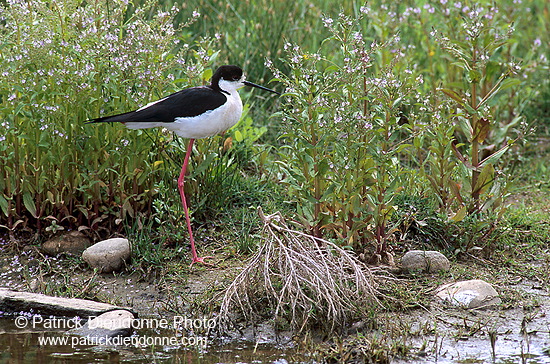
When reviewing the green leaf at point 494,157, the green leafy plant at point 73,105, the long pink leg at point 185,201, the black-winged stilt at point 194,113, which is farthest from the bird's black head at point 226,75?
the green leaf at point 494,157

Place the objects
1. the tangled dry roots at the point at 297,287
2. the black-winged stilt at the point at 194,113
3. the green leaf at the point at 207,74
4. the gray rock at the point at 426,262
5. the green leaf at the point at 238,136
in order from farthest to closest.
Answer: the green leaf at the point at 238,136
the green leaf at the point at 207,74
the gray rock at the point at 426,262
the black-winged stilt at the point at 194,113
the tangled dry roots at the point at 297,287

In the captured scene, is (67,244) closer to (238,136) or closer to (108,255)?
(108,255)

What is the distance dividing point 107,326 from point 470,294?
2110mm

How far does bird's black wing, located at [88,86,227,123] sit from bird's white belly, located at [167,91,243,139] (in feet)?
0.11

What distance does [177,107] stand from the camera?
465 centimetres

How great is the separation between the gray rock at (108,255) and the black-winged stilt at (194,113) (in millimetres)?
448

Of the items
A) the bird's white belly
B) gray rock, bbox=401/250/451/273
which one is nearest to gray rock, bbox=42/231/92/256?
the bird's white belly

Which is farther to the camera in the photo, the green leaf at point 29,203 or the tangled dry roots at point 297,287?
the green leaf at point 29,203

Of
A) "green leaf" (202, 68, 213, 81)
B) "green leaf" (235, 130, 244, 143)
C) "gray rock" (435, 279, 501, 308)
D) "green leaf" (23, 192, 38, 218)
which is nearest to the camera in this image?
"gray rock" (435, 279, 501, 308)

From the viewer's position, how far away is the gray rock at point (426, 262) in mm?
4715

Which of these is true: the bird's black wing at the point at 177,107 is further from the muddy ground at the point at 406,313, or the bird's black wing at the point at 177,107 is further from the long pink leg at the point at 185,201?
the muddy ground at the point at 406,313

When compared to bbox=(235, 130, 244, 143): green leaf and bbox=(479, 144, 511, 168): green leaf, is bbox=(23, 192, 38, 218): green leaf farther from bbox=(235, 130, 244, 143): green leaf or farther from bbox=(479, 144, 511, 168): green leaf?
bbox=(479, 144, 511, 168): green leaf

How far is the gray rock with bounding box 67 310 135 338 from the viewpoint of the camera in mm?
4148

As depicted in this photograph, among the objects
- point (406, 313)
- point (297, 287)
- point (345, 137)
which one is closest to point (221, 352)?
point (297, 287)
